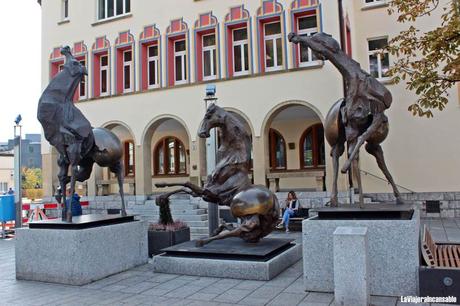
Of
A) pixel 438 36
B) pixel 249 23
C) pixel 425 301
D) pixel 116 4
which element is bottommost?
pixel 425 301

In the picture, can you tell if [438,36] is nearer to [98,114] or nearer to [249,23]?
[249,23]

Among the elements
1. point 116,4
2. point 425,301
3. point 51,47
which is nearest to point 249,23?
point 116,4

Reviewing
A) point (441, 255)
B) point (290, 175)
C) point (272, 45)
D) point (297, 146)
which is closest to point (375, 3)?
point (272, 45)

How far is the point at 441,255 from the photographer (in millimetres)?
6492

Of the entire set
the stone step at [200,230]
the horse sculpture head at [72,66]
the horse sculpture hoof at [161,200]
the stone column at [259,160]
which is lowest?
the stone step at [200,230]

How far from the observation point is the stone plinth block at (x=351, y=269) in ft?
16.5

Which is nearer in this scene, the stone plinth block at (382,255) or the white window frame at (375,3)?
the stone plinth block at (382,255)

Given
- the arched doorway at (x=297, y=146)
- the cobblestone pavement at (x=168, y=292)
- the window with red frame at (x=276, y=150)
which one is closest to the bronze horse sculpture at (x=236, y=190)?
the cobblestone pavement at (x=168, y=292)

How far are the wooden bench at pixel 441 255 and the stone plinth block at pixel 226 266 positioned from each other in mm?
2260

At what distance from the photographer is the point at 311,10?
1600 centimetres

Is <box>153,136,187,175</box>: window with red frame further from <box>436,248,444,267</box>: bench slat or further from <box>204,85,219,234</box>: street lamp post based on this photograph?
<box>436,248,444,267</box>: bench slat

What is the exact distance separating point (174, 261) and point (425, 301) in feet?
13.2

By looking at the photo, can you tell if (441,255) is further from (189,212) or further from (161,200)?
(189,212)

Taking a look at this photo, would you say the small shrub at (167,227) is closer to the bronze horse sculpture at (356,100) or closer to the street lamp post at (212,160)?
the street lamp post at (212,160)
